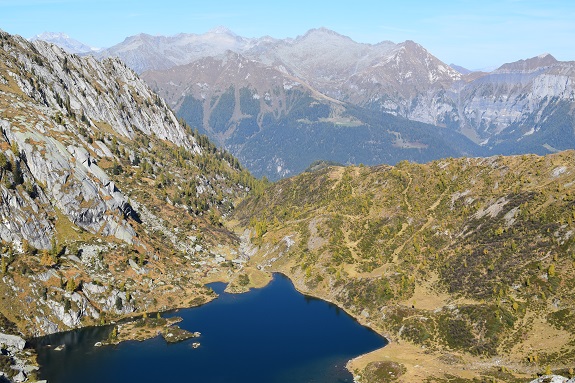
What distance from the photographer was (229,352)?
514ft

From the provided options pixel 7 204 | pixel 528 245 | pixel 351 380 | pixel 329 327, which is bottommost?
pixel 351 380

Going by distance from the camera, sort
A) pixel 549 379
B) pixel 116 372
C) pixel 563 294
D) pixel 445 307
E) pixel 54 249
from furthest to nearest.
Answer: pixel 54 249 < pixel 445 307 < pixel 563 294 < pixel 116 372 < pixel 549 379

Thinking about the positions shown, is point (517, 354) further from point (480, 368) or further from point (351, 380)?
point (351, 380)

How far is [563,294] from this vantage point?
154375 mm

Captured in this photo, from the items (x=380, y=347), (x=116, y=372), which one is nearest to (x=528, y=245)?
(x=380, y=347)

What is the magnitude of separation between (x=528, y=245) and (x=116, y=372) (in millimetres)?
141296

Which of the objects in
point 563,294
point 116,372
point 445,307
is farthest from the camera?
point 445,307

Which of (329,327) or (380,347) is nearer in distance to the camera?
(380,347)

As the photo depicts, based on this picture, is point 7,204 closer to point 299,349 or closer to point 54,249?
point 54,249

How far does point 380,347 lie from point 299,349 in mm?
26056

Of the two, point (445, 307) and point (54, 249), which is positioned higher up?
point (54, 249)

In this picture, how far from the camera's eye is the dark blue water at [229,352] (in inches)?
5527

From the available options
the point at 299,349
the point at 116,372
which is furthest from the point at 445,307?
the point at 116,372

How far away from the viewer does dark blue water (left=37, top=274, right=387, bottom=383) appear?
140m
